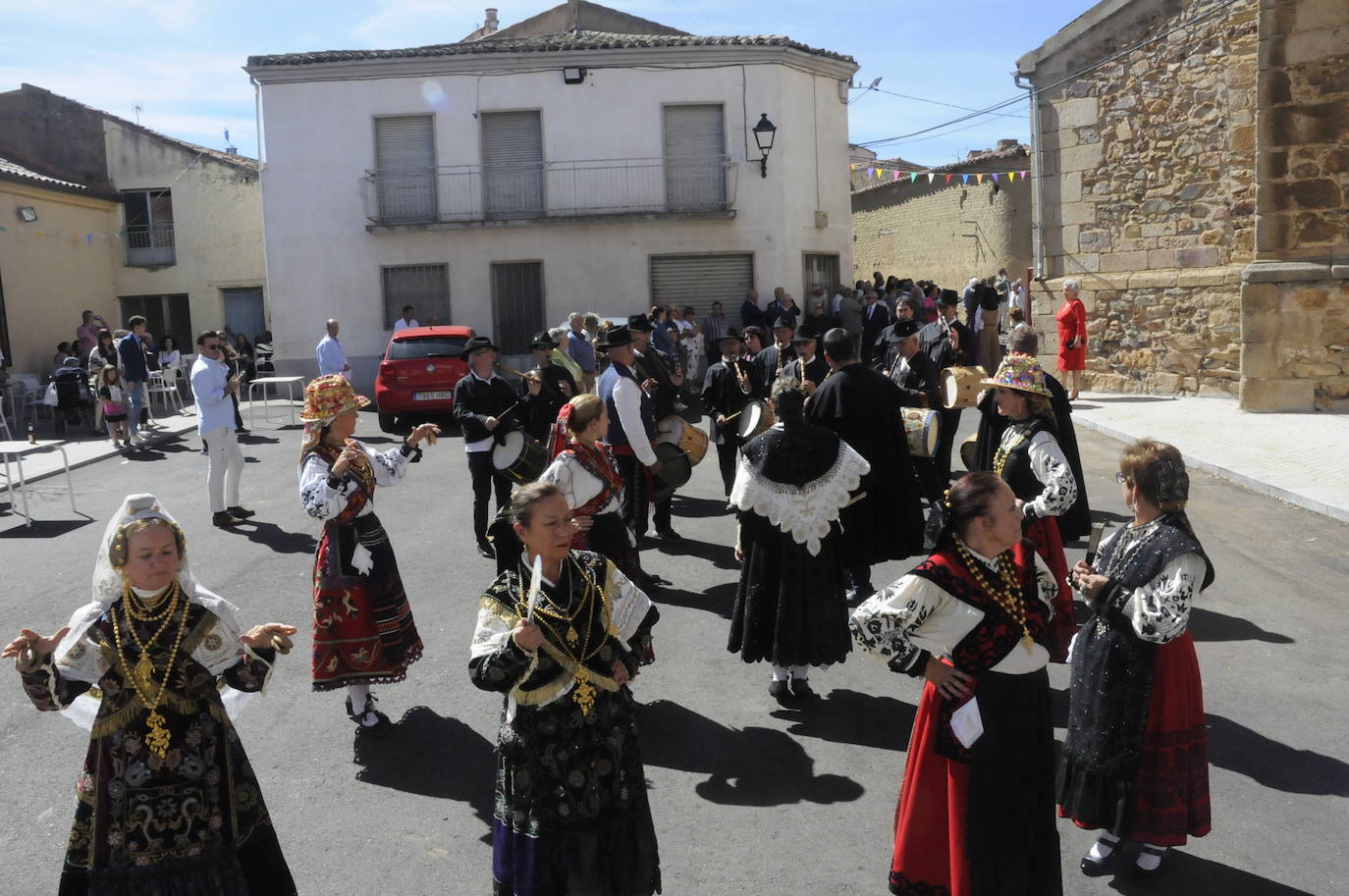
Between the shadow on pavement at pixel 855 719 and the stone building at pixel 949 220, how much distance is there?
27527 millimetres

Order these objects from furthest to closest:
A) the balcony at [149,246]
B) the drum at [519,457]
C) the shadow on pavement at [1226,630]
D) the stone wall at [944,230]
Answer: the stone wall at [944,230]
the balcony at [149,246]
the drum at [519,457]
the shadow on pavement at [1226,630]

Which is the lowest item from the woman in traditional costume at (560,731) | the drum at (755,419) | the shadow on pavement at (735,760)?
the shadow on pavement at (735,760)

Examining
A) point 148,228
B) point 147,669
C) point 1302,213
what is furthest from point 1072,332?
point 148,228

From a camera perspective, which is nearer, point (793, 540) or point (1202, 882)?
point (1202, 882)

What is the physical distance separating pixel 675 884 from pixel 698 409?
1483cm

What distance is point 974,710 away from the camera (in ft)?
11.3

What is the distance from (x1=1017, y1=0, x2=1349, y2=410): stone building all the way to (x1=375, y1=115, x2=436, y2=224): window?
1204 centimetres

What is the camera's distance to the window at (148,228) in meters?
28.7

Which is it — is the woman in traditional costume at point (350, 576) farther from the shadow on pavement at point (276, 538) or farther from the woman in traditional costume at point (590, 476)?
the shadow on pavement at point (276, 538)

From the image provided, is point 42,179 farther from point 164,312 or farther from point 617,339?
point 617,339

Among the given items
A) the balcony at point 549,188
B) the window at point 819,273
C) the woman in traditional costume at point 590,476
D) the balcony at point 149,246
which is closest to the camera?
the woman in traditional costume at point 590,476

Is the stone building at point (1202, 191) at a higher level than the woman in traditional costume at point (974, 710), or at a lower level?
higher

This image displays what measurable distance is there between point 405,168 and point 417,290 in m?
2.56

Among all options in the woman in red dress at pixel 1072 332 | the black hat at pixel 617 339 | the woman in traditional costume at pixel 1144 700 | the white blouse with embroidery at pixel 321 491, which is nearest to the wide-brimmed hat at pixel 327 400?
the white blouse with embroidery at pixel 321 491
